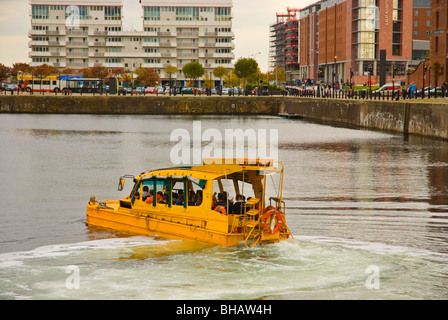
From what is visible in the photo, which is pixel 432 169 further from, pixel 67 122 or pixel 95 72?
pixel 95 72

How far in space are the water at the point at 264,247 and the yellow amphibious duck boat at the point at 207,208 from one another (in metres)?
0.39

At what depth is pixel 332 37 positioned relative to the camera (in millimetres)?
183500

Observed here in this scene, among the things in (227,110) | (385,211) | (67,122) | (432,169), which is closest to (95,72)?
(227,110)

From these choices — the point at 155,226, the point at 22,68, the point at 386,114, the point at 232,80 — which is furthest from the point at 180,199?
the point at 22,68

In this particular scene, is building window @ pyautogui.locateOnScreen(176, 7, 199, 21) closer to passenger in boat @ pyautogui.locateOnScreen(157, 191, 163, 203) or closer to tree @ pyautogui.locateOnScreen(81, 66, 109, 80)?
tree @ pyautogui.locateOnScreen(81, 66, 109, 80)

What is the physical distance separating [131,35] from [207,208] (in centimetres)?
15990

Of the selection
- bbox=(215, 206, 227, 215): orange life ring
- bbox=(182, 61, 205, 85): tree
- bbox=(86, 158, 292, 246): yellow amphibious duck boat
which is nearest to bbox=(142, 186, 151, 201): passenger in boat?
bbox=(86, 158, 292, 246): yellow amphibious duck boat

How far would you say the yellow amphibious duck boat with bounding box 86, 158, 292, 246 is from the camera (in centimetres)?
2089

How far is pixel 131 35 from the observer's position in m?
176

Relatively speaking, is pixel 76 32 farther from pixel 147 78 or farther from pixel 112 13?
pixel 147 78

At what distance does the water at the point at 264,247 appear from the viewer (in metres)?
18.0

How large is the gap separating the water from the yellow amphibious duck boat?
0.39 m

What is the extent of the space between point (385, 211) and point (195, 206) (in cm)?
992

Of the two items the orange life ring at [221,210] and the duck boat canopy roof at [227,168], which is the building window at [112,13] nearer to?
the duck boat canopy roof at [227,168]
